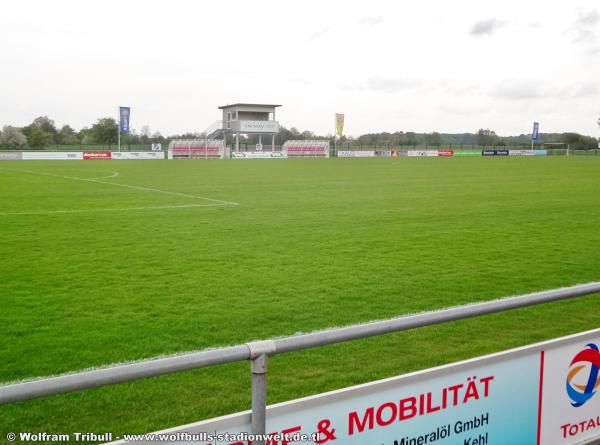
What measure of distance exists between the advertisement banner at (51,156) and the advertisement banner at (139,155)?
4.18 m

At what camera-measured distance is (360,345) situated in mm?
5836

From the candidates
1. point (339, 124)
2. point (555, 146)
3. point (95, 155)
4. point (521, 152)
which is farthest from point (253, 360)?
point (555, 146)

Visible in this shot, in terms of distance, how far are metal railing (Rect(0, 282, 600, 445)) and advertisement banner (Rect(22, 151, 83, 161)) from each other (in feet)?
208

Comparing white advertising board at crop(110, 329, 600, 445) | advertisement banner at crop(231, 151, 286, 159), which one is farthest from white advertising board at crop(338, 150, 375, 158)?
white advertising board at crop(110, 329, 600, 445)

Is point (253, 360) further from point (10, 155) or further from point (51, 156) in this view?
point (10, 155)

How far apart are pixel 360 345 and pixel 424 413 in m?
2.86

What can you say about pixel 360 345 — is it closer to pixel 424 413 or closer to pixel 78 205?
pixel 424 413

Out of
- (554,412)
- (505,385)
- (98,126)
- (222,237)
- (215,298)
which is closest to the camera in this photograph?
(505,385)

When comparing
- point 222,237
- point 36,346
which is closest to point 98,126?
point 222,237

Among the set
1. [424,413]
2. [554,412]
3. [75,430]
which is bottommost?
[75,430]

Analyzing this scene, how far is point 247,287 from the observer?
822cm

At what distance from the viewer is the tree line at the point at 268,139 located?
90000 millimetres

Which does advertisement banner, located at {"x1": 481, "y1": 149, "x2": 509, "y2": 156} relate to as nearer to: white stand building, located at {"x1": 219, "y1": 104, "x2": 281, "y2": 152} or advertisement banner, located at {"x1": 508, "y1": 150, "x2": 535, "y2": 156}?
advertisement banner, located at {"x1": 508, "y1": 150, "x2": 535, "y2": 156}

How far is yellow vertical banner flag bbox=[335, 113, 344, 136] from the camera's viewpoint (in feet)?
246
